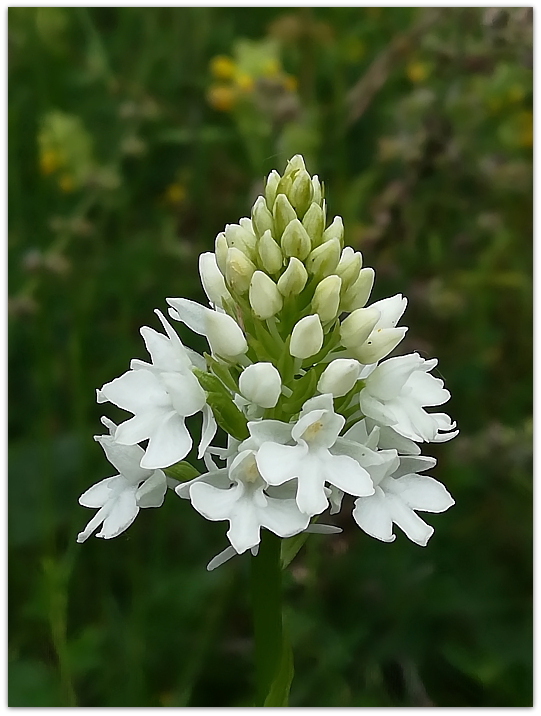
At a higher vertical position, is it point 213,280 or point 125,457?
point 213,280

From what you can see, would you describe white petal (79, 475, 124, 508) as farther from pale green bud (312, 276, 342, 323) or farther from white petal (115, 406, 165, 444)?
pale green bud (312, 276, 342, 323)

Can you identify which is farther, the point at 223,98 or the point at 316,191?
the point at 223,98

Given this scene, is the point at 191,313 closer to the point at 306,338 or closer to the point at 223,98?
the point at 306,338

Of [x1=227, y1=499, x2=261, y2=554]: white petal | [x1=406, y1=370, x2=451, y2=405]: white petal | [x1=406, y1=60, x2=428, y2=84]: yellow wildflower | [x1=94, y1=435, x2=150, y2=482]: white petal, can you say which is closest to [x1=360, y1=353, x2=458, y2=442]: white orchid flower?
[x1=406, y1=370, x2=451, y2=405]: white petal

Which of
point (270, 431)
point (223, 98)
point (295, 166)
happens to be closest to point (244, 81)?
point (223, 98)

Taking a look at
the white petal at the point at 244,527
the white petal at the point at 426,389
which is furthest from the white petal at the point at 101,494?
the white petal at the point at 426,389

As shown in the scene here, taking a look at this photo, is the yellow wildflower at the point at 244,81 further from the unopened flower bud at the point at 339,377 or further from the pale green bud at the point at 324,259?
the unopened flower bud at the point at 339,377

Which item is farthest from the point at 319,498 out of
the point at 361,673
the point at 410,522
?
the point at 361,673
